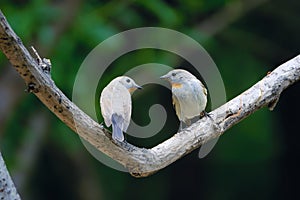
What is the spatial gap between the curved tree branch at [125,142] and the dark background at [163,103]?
104cm

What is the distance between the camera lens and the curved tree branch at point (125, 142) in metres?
0.94

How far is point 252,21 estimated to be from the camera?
3.10 meters

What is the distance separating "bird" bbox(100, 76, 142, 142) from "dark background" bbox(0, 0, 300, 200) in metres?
1.28

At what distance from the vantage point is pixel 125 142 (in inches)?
43.3

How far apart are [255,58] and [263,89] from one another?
181cm

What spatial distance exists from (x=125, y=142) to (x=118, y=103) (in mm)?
173

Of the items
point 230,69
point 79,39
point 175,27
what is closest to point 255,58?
point 230,69

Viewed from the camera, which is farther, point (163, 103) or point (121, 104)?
point (163, 103)

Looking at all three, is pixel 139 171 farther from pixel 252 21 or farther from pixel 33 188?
pixel 33 188

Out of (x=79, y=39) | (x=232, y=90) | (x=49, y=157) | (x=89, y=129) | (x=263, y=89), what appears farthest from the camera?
(x=49, y=157)

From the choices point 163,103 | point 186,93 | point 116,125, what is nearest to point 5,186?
point 116,125

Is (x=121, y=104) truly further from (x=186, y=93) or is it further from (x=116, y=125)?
(x=186, y=93)

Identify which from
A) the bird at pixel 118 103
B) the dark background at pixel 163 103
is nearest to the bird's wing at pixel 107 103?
the bird at pixel 118 103

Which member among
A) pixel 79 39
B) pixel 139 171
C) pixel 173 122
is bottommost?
pixel 139 171
